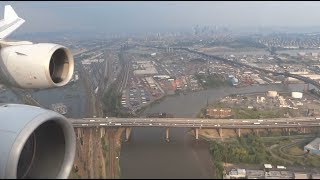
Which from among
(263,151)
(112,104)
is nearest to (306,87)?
(112,104)

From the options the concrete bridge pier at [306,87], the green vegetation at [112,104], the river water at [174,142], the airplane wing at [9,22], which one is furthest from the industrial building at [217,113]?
the airplane wing at [9,22]

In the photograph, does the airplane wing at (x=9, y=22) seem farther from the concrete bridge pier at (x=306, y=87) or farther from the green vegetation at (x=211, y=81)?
the concrete bridge pier at (x=306, y=87)

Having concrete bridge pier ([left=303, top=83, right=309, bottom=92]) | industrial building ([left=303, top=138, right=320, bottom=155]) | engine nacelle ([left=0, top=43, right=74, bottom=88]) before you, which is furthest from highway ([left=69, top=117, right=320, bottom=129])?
engine nacelle ([left=0, top=43, right=74, bottom=88])

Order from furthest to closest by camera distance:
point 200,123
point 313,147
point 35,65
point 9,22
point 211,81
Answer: point 211,81, point 200,123, point 313,147, point 9,22, point 35,65

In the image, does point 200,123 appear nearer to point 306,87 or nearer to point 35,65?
point 35,65

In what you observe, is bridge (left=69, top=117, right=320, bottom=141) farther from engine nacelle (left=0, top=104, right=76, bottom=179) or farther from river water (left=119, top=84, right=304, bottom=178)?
engine nacelle (left=0, top=104, right=76, bottom=179)
